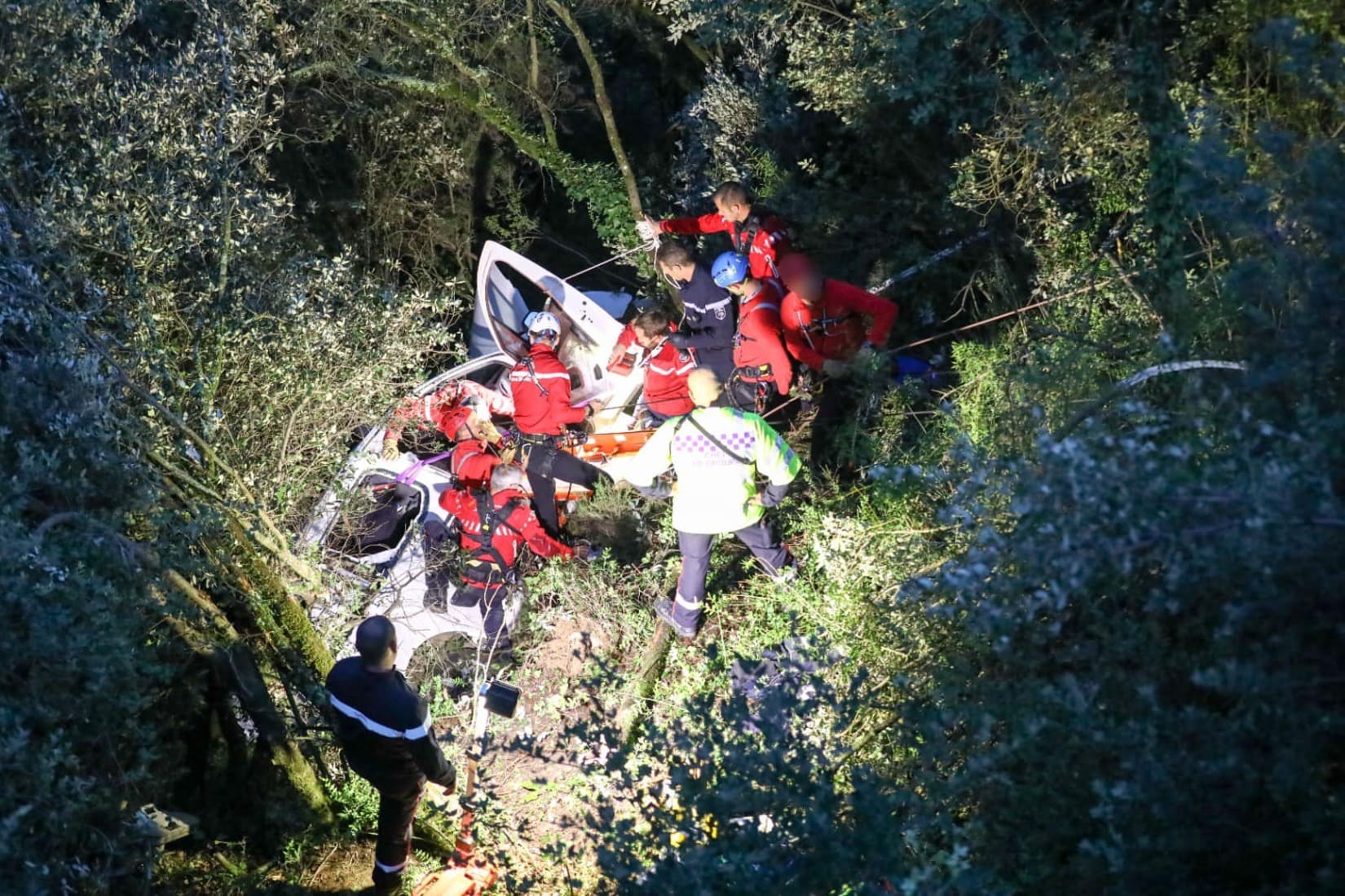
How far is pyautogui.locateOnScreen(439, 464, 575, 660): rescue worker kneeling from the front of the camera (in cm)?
791

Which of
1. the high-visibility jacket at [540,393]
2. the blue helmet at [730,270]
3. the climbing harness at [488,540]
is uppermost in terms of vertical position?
the blue helmet at [730,270]

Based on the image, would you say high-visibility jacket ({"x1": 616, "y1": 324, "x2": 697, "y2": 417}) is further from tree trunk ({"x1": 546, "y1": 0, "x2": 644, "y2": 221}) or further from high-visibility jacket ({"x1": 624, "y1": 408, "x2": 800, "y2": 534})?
tree trunk ({"x1": 546, "y1": 0, "x2": 644, "y2": 221})

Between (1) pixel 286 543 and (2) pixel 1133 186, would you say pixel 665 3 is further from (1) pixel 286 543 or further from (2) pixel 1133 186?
(1) pixel 286 543

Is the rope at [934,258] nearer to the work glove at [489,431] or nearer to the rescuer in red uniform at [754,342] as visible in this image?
the rescuer in red uniform at [754,342]

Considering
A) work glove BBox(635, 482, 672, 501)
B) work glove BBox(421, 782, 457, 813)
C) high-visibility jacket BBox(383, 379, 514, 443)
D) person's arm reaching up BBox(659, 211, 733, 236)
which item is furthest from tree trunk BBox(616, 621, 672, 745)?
person's arm reaching up BBox(659, 211, 733, 236)

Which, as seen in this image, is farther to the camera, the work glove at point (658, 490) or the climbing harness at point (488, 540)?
the climbing harness at point (488, 540)

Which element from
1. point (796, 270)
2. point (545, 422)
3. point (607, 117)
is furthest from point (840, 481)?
point (607, 117)

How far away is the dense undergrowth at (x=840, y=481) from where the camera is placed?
12.3 ft

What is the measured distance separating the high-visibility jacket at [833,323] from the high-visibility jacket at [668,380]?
89 cm

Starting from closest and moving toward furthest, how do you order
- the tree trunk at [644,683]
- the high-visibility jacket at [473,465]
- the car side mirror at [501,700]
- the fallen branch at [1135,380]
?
1. the fallen branch at [1135,380]
2. the car side mirror at [501,700]
3. the tree trunk at [644,683]
4. the high-visibility jacket at [473,465]

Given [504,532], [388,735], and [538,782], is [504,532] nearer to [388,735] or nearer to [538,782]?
[388,735]

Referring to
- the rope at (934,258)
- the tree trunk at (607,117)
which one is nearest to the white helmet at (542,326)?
the rope at (934,258)

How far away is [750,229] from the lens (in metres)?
8.78

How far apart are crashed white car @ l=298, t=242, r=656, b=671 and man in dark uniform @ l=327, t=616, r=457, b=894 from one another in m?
1.69
